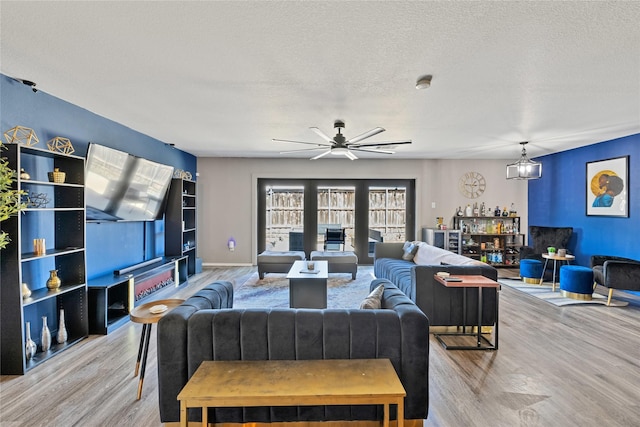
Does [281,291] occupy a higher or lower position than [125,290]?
lower

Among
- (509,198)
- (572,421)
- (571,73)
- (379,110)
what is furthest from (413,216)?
(572,421)

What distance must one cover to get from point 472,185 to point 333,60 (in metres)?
5.98

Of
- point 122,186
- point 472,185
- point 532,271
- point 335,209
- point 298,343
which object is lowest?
point 532,271

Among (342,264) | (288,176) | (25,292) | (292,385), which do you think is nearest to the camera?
(292,385)

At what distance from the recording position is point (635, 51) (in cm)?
214

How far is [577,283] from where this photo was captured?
450cm

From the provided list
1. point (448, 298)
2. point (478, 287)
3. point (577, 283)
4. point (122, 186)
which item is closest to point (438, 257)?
point (448, 298)

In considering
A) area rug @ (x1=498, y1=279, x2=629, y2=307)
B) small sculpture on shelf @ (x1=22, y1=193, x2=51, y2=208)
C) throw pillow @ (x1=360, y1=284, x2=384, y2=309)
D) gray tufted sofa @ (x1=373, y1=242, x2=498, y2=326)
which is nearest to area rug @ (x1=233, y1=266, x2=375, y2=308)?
gray tufted sofa @ (x1=373, y1=242, x2=498, y2=326)

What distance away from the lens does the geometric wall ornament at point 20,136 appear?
2518mm

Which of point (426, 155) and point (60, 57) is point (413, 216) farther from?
point (60, 57)

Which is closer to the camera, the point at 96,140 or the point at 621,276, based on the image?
the point at 96,140

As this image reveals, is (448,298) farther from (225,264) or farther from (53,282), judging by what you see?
(225,264)

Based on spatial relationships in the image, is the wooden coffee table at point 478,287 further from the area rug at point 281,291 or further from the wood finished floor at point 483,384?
the area rug at point 281,291

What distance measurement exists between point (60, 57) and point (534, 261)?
22.8ft
